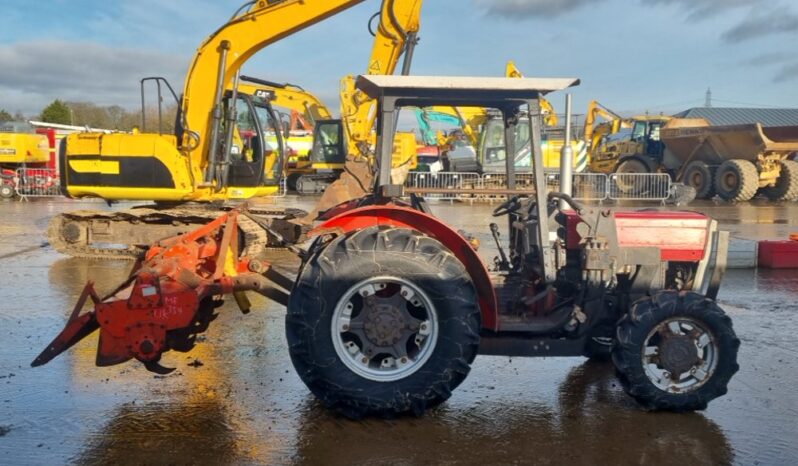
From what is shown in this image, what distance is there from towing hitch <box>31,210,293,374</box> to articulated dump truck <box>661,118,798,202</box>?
2088 centimetres

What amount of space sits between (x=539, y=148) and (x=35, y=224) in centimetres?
1379

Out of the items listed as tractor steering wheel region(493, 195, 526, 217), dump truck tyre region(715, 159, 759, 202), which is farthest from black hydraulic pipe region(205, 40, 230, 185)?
dump truck tyre region(715, 159, 759, 202)

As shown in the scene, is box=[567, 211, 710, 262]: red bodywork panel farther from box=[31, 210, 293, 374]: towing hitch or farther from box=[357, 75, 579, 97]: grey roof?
box=[31, 210, 293, 374]: towing hitch

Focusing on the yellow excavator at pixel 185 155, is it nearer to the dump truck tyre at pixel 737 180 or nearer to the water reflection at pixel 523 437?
the water reflection at pixel 523 437

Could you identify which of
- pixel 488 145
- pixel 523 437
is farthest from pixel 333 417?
pixel 488 145

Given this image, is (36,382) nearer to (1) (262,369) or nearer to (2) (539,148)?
(1) (262,369)

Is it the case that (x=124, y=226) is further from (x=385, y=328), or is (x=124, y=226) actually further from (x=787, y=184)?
(x=787, y=184)

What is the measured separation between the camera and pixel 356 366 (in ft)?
14.4

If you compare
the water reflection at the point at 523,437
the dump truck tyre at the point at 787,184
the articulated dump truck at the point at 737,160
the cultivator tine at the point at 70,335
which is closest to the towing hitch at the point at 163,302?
the cultivator tine at the point at 70,335

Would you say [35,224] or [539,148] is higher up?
[539,148]

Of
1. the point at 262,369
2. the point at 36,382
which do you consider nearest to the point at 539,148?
the point at 262,369

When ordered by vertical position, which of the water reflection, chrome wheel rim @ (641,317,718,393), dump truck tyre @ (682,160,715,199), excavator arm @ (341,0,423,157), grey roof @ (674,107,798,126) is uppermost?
grey roof @ (674,107,798,126)

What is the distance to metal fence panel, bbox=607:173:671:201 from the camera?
75.3 ft

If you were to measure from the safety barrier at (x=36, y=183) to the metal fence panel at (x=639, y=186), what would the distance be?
1805 centimetres
